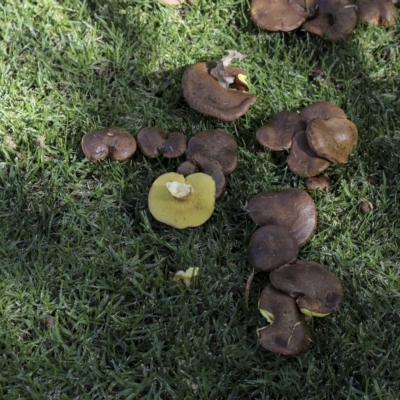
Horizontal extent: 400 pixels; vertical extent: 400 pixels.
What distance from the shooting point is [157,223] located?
3457 mm

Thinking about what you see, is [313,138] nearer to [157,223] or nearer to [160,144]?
[160,144]

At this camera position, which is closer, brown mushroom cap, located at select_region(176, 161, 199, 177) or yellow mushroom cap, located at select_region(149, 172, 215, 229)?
yellow mushroom cap, located at select_region(149, 172, 215, 229)

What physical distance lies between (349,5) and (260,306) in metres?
2.46

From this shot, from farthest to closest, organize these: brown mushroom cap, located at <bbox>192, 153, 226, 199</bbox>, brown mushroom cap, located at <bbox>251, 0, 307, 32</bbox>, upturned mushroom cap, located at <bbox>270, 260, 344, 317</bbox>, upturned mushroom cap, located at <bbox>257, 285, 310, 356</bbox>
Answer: brown mushroom cap, located at <bbox>251, 0, 307, 32</bbox> → brown mushroom cap, located at <bbox>192, 153, 226, 199</bbox> → upturned mushroom cap, located at <bbox>270, 260, 344, 317</bbox> → upturned mushroom cap, located at <bbox>257, 285, 310, 356</bbox>

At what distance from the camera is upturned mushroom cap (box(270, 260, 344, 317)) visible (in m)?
2.96

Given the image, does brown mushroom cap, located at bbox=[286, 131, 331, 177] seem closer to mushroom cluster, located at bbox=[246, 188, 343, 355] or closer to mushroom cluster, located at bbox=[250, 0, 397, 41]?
mushroom cluster, located at bbox=[246, 188, 343, 355]

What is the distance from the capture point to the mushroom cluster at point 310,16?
4.09 metres

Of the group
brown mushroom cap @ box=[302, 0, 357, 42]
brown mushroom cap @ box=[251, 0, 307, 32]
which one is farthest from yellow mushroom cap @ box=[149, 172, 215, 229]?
brown mushroom cap @ box=[302, 0, 357, 42]

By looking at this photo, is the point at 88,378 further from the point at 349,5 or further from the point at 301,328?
the point at 349,5

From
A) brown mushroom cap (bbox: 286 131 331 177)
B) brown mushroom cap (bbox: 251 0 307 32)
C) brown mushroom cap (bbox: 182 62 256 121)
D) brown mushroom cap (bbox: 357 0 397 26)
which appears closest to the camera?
brown mushroom cap (bbox: 286 131 331 177)

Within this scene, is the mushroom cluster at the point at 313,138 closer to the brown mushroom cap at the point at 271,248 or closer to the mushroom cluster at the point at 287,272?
the mushroom cluster at the point at 287,272

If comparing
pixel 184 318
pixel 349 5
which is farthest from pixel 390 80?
pixel 184 318

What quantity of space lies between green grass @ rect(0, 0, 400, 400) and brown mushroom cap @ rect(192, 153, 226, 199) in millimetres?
167

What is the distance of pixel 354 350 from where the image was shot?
3.00 meters
